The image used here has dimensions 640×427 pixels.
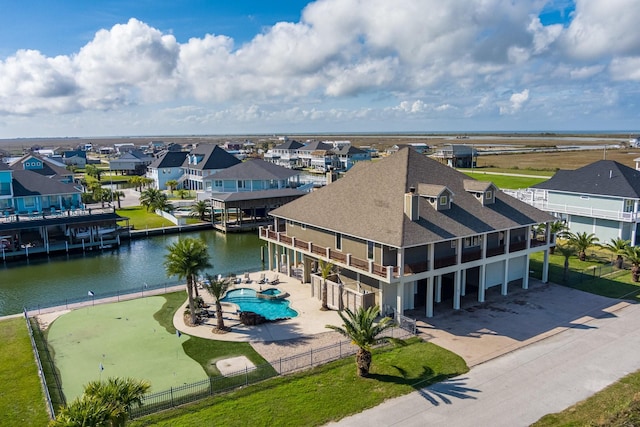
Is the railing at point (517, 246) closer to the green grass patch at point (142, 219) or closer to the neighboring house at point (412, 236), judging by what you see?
the neighboring house at point (412, 236)


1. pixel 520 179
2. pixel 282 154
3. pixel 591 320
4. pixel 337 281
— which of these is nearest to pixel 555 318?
pixel 591 320

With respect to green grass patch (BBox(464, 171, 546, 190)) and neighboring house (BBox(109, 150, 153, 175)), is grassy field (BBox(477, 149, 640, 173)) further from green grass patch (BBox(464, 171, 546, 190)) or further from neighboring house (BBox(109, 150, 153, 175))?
neighboring house (BBox(109, 150, 153, 175))

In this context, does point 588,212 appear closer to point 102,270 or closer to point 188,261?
point 188,261

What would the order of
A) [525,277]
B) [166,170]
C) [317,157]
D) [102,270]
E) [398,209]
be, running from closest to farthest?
[398,209], [525,277], [102,270], [166,170], [317,157]

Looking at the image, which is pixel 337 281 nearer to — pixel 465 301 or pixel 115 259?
pixel 465 301

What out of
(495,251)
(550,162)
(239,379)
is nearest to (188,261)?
(239,379)

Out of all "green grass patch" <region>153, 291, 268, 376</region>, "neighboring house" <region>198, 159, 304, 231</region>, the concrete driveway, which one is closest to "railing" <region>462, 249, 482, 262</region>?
the concrete driveway

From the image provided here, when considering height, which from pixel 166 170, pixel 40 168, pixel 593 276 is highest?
pixel 40 168
